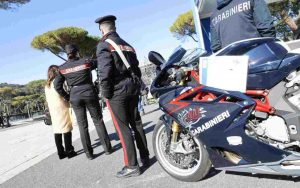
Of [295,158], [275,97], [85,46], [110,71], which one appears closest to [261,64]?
→ [275,97]

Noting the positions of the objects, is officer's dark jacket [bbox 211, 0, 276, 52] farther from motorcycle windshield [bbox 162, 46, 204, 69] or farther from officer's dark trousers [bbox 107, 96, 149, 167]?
officer's dark trousers [bbox 107, 96, 149, 167]

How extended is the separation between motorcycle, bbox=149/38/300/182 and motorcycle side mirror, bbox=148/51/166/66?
0.07m

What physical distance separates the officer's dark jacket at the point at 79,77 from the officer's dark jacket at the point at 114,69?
1.48m

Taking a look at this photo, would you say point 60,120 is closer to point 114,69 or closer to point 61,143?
point 61,143

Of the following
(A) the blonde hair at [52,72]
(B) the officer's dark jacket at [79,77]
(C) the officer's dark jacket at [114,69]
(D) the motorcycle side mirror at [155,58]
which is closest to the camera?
(D) the motorcycle side mirror at [155,58]

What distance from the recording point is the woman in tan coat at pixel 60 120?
6.38m

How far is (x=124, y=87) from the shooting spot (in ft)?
13.9

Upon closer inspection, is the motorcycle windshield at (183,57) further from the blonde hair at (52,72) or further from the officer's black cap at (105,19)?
the blonde hair at (52,72)

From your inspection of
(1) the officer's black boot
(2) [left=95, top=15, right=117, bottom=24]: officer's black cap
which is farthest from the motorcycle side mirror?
(1) the officer's black boot

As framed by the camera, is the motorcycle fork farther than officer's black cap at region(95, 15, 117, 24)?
No

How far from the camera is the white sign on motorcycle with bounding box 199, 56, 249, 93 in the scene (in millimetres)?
2949

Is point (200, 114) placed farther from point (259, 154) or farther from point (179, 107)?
point (259, 154)


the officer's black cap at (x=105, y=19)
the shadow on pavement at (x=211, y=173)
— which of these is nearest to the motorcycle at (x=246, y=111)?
the shadow on pavement at (x=211, y=173)

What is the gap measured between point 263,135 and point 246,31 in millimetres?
1101
